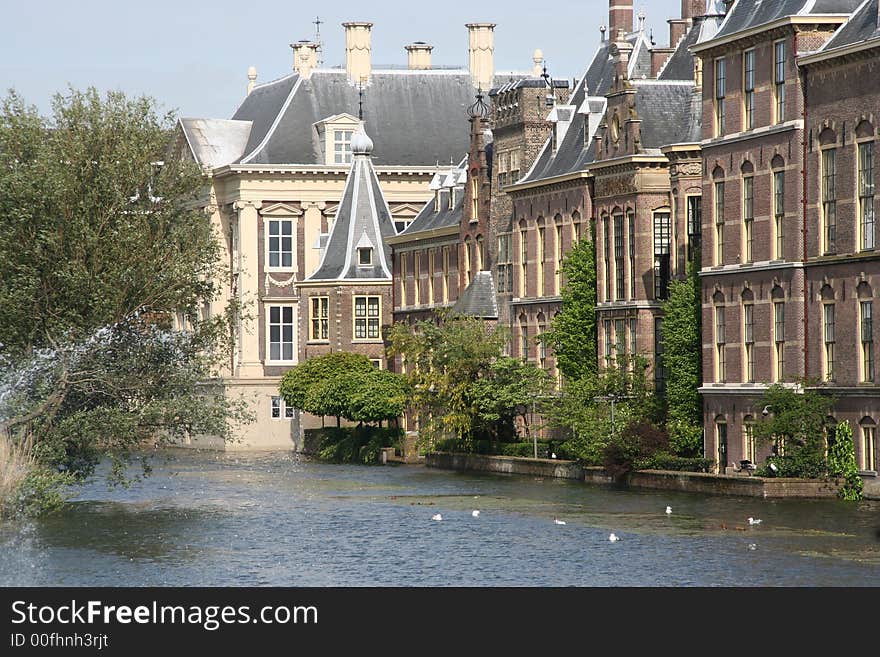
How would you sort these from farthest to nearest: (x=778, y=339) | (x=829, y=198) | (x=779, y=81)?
(x=778, y=339) < (x=779, y=81) < (x=829, y=198)

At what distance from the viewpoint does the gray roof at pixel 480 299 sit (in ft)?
297

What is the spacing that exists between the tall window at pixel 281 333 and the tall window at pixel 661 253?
156ft

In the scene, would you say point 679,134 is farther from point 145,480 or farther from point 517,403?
point 145,480

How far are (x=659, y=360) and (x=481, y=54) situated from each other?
54306 mm

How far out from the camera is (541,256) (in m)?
86.2

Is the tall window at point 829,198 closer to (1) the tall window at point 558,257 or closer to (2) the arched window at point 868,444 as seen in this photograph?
(2) the arched window at point 868,444

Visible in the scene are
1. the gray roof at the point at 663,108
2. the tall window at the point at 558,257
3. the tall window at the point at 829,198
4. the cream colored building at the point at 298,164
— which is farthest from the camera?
the cream colored building at the point at 298,164

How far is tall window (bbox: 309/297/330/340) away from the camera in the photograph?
10912 cm

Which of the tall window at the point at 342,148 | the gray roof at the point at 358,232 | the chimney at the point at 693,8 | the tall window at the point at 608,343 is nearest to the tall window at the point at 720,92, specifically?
the tall window at the point at 608,343

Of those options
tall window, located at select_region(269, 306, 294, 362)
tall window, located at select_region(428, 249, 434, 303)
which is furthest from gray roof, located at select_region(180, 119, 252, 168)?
tall window, located at select_region(428, 249, 434, 303)

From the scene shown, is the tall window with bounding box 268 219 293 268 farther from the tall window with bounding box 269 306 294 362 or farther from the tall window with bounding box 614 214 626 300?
the tall window with bounding box 614 214 626 300

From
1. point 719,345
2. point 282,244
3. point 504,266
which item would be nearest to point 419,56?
point 282,244

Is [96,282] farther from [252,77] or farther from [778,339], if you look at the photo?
[252,77]

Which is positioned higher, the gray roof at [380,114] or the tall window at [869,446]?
the gray roof at [380,114]
